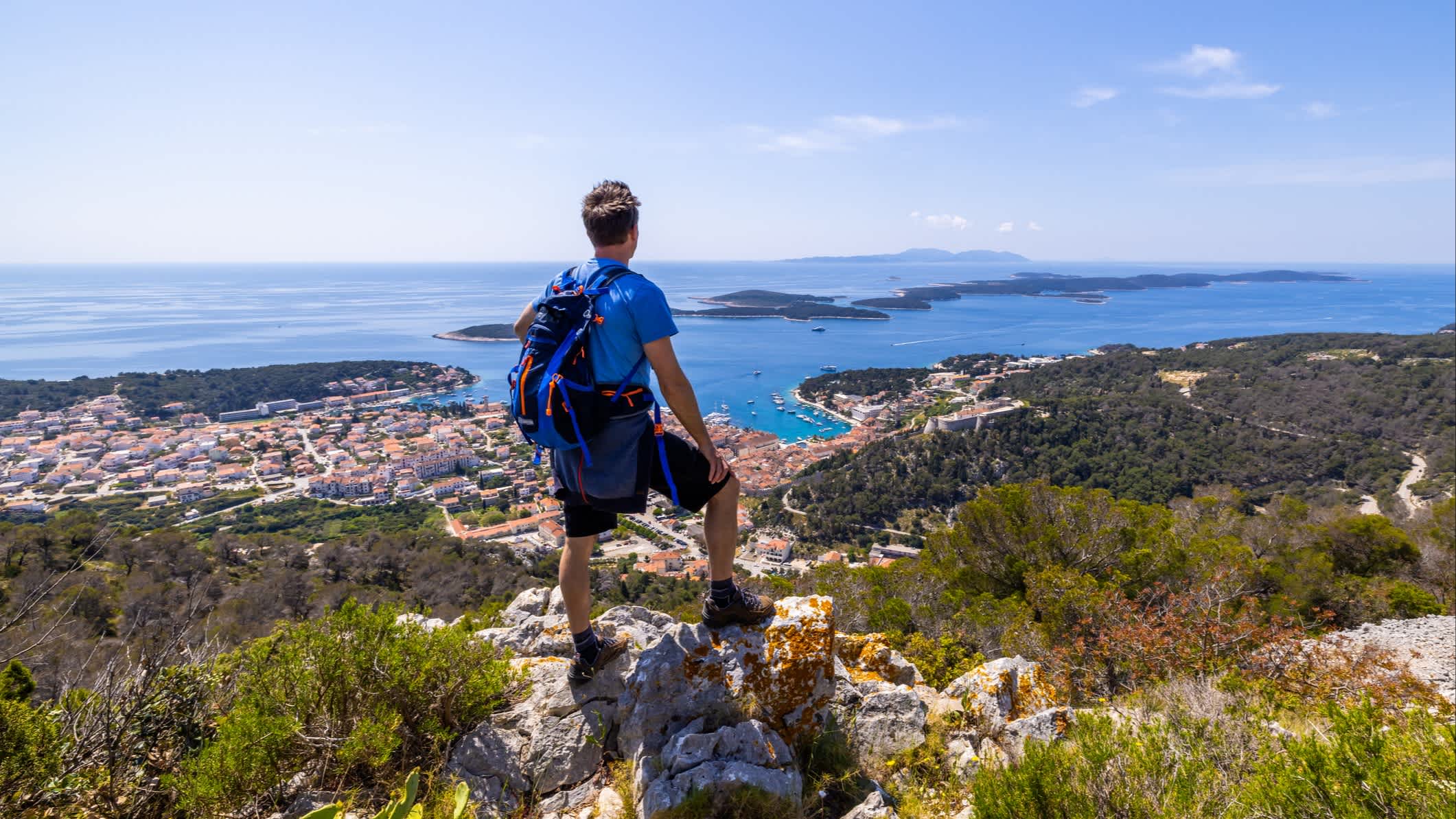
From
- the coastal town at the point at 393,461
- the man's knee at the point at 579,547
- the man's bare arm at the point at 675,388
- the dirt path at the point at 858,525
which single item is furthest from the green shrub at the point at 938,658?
the dirt path at the point at 858,525

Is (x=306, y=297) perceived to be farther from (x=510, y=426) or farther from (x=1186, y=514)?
(x=1186, y=514)

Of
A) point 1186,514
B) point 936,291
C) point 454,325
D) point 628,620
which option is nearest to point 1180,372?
point 1186,514

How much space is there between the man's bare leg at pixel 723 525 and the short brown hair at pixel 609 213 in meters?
1.09

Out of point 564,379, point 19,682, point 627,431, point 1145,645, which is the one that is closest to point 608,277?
point 564,379

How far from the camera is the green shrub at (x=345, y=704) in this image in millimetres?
2168

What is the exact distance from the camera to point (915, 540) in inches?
999

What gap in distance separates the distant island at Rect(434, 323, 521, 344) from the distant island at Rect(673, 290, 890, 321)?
2856 cm

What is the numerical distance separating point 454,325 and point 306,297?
63.1 metres

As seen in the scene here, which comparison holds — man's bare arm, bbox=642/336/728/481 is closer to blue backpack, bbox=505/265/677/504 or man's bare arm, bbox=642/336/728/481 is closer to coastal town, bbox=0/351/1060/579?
blue backpack, bbox=505/265/677/504

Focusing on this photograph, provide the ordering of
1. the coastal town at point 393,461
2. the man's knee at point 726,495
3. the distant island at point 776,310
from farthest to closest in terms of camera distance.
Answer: the distant island at point 776,310 < the coastal town at point 393,461 < the man's knee at point 726,495

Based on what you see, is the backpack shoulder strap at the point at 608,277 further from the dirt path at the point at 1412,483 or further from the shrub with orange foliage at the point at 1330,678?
the dirt path at the point at 1412,483

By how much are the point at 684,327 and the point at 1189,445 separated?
73.2 meters

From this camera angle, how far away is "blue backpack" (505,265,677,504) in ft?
6.96

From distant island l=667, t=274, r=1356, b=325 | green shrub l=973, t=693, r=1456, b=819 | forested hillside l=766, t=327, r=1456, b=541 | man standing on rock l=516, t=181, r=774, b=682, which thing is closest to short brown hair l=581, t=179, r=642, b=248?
man standing on rock l=516, t=181, r=774, b=682
